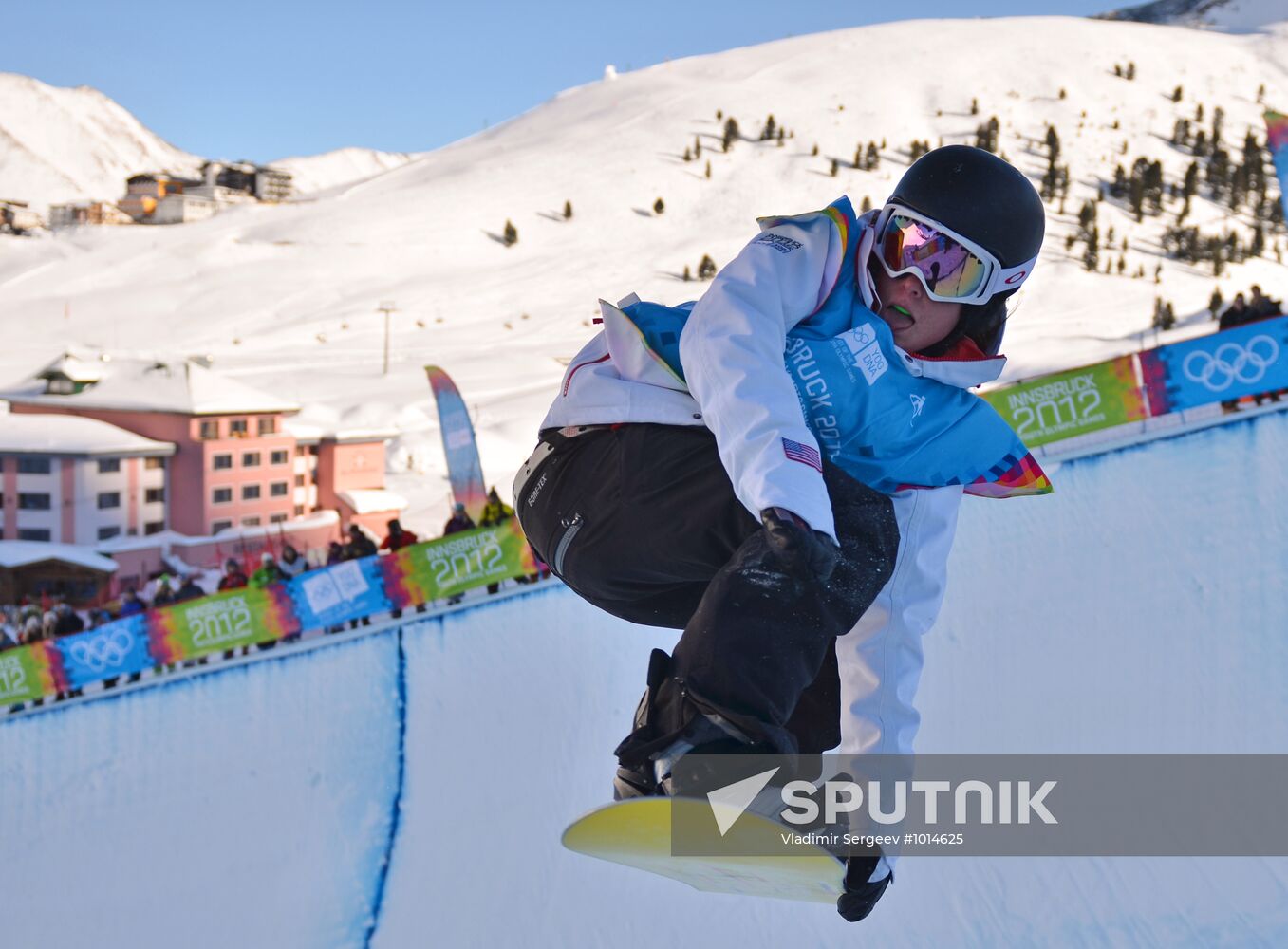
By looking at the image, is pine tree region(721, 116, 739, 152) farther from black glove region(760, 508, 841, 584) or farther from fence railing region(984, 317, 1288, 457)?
black glove region(760, 508, 841, 584)

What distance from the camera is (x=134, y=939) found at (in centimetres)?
564

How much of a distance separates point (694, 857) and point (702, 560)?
0.47 meters

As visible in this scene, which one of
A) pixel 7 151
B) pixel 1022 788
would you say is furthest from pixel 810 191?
pixel 7 151

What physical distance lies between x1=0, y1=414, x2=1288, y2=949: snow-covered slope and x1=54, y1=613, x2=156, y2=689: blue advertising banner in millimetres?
956

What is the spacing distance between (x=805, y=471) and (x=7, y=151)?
184 meters

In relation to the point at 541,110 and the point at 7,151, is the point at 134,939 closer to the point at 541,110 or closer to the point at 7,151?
the point at 541,110

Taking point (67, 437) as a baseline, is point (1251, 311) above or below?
above

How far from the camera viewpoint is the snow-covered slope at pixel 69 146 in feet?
496

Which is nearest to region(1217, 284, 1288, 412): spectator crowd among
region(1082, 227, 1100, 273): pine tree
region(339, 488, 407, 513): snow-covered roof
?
region(339, 488, 407, 513): snow-covered roof

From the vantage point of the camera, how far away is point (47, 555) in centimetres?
1980

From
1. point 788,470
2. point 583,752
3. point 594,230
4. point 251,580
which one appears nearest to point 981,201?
point 788,470

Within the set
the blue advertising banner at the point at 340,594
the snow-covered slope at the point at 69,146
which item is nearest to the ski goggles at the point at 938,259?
the blue advertising banner at the point at 340,594

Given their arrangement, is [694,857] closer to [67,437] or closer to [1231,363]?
[1231,363]

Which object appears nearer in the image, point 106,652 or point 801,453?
point 801,453
